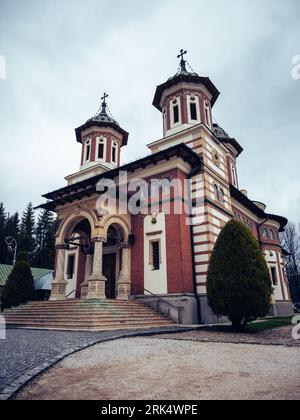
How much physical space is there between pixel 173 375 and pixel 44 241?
203 feet

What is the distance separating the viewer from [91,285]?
15.1 meters

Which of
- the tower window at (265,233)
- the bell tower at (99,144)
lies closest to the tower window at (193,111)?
the bell tower at (99,144)

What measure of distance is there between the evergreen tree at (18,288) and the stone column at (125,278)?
7.21 meters

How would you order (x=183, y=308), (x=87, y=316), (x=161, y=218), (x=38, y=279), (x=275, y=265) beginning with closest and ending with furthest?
(x=87, y=316)
(x=183, y=308)
(x=161, y=218)
(x=275, y=265)
(x=38, y=279)

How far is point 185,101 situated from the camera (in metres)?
21.3

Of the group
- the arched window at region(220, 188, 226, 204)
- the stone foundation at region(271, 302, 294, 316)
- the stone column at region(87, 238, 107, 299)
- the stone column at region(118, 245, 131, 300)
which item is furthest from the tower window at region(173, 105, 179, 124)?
the stone foundation at region(271, 302, 294, 316)

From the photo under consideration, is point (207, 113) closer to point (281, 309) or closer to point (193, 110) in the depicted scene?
point (193, 110)

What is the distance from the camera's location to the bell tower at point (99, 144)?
82.0 feet

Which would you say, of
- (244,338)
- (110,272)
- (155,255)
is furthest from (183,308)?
(110,272)

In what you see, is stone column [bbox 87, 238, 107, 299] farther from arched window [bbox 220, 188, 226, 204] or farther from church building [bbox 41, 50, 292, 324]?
arched window [bbox 220, 188, 226, 204]

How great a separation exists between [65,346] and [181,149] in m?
12.5

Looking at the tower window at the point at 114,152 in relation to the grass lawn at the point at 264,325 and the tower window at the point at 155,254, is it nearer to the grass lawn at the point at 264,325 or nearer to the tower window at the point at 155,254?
the tower window at the point at 155,254
